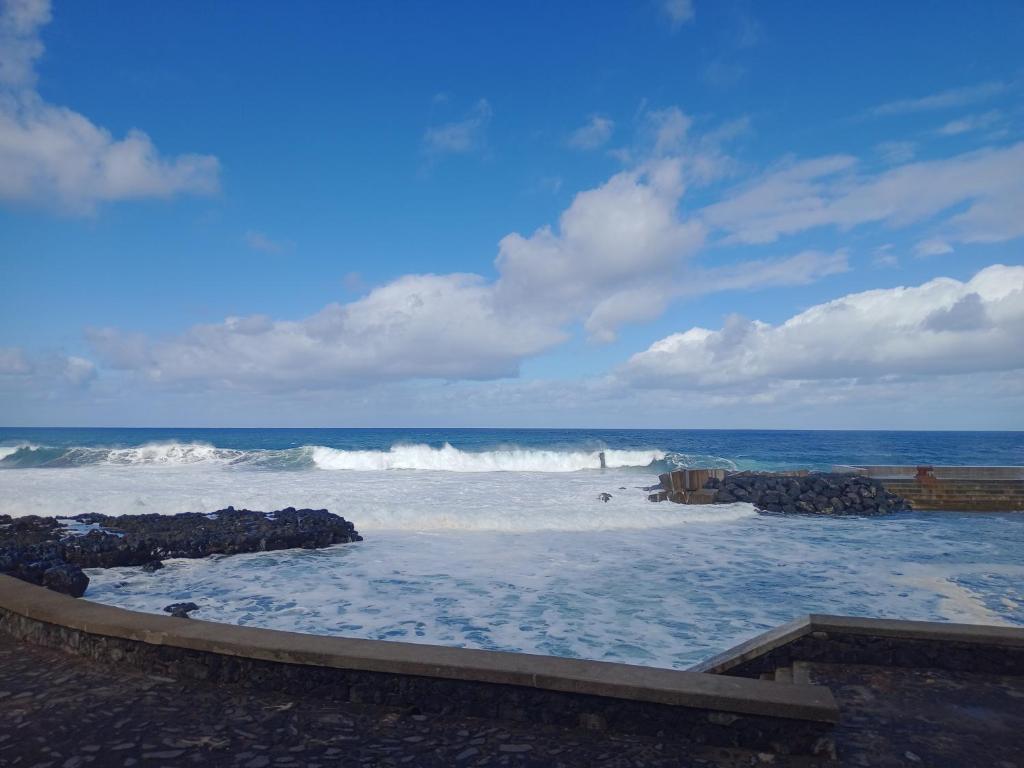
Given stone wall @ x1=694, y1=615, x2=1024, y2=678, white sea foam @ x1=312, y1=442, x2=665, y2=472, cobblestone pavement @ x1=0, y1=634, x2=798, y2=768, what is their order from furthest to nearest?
white sea foam @ x1=312, y1=442, x2=665, y2=472
stone wall @ x1=694, y1=615, x2=1024, y2=678
cobblestone pavement @ x1=0, y1=634, x2=798, y2=768

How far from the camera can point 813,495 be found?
2188 centimetres

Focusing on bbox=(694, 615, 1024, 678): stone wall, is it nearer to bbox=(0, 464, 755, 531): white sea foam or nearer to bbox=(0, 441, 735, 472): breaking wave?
bbox=(0, 464, 755, 531): white sea foam

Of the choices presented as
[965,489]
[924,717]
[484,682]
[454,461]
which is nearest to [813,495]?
[965,489]

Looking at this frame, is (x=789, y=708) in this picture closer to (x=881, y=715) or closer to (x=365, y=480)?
(x=881, y=715)

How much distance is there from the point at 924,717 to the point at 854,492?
19604mm

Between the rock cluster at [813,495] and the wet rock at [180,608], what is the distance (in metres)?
17.3

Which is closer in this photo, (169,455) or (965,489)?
(965,489)

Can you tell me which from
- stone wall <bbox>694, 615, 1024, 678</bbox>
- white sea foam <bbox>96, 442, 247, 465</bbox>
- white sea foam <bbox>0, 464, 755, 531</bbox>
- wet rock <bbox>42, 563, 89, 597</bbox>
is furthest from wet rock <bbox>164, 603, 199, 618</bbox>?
white sea foam <bbox>96, 442, 247, 465</bbox>

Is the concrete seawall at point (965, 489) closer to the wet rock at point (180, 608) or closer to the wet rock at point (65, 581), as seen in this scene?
the wet rock at point (180, 608)

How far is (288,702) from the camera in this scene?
4242 millimetres

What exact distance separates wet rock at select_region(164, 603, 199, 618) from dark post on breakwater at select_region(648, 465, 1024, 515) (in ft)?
54.7

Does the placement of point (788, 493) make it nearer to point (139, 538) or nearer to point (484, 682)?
point (139, 538)

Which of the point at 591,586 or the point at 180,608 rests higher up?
the point at 180,608

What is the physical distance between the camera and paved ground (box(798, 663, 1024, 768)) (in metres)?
3.79
